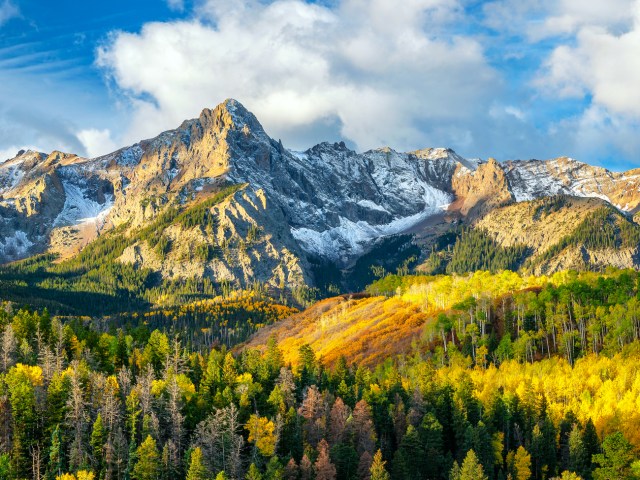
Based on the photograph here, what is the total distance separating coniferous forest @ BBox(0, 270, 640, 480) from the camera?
80062 mm

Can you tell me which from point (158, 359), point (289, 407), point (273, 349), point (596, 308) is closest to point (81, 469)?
point (289, 407)

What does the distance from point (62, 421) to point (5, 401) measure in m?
7.15

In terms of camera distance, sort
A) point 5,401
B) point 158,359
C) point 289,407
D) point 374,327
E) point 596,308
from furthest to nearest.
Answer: point 374,327, point 596,308, point 158,359, point 289,407, point 5,401

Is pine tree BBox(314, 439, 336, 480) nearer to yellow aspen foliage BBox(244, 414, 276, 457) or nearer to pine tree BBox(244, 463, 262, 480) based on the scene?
pine tree BBox(244, 463, 262, 480)

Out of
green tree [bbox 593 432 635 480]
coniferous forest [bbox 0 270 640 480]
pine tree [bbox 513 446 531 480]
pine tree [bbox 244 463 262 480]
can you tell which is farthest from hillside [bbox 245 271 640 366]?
pine tree [bbox 244 463 262 480]

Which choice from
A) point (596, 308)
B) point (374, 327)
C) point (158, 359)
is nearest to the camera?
point (158, 359)

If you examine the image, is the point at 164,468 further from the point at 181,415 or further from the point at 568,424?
the point at 568,424

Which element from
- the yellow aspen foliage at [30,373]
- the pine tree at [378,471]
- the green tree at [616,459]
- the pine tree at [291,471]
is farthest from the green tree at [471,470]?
the yellow aspen foliage at [30,373]

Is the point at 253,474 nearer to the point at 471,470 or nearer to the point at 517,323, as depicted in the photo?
the point at 471,470

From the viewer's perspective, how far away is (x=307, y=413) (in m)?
95.4

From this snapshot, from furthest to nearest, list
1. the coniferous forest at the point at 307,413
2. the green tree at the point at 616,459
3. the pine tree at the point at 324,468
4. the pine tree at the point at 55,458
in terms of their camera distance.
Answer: the green tree at the point at 616,459
the coniferous forest at the point at 307,413
the pine tree at the point at 324,468
the pine tree at the point at 55,458

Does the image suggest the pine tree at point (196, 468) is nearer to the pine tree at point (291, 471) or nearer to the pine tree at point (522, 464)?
the pine tree at point (291, 471)

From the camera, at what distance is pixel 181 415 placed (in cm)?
8800

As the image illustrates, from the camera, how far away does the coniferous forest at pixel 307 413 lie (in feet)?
263
